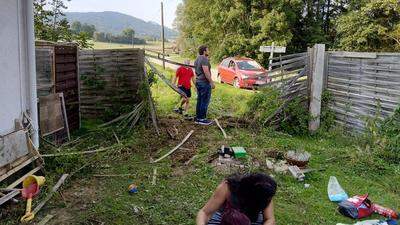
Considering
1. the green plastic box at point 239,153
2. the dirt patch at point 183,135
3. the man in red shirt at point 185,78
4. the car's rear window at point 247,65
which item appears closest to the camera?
the green plastic box at point 239,153

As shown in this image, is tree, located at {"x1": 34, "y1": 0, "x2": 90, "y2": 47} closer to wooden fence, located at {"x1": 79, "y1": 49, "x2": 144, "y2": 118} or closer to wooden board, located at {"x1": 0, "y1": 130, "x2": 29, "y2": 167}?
wooden fence, located at {"x1": 79, "y1": 49, "x2": 144, "y2": 118}

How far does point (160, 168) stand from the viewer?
20.7 feet

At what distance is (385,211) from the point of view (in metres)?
4.95

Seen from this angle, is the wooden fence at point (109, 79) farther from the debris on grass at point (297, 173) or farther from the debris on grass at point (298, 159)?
the debris on grass at point (297, 173)

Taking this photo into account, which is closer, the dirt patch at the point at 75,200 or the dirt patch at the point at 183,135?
the dirt patch at the point at 75,200

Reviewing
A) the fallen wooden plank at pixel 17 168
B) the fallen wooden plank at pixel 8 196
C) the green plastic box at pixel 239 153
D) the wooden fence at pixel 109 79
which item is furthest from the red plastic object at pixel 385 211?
the wooden fence at pixel 109 79

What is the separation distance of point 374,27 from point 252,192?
23616 mm

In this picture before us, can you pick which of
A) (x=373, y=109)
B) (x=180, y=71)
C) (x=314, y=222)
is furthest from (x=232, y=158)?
(x=180, y=71)

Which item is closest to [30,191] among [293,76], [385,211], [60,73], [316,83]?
[60,73]

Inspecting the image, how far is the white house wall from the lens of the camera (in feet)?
16.9

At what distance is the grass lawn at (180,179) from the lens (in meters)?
4.74

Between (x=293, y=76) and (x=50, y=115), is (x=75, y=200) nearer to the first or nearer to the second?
(x=50, y=115)

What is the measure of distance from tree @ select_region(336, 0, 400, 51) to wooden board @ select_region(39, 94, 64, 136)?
2087 centimetres

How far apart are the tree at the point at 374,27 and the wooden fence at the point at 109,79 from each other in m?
18.8
